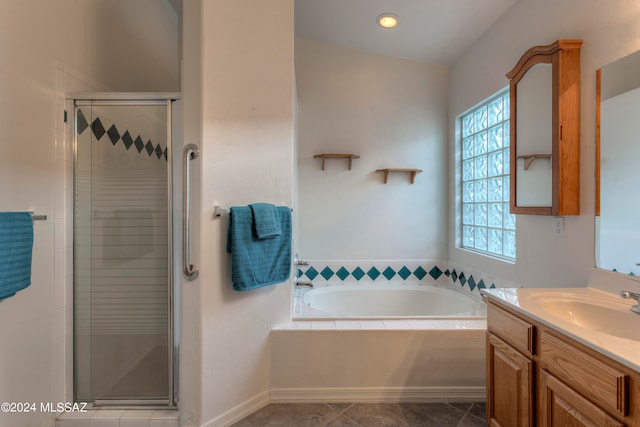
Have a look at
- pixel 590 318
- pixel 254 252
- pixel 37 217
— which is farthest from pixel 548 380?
pixel 37 217

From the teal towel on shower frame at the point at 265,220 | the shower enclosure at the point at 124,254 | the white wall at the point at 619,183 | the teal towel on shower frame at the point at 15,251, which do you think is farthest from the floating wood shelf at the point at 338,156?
the teal towel on shower frame at the point at 15,251

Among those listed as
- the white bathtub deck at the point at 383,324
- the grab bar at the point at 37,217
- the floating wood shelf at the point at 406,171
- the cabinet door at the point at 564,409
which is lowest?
the white bathtub deck at the point at 383,324

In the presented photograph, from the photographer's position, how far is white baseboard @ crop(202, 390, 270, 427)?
1684 mm

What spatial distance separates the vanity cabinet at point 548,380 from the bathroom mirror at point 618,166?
21.8 inches

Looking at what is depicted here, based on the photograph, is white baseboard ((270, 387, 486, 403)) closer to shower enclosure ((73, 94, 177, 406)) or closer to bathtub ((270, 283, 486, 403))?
bathtub ((270, 283, 486, 403))

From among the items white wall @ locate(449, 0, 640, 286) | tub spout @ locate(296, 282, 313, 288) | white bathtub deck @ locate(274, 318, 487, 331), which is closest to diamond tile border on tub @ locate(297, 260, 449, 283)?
tub spout @ locate(296, 282, 313, 288)

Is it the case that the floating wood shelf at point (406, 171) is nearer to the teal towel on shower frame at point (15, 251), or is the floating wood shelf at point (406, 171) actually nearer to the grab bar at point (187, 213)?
the grab bar at point (187, 213)

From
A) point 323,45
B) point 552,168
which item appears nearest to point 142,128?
point 323,45

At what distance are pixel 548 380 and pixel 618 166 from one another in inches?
38.0

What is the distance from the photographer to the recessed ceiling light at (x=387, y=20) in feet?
7.98

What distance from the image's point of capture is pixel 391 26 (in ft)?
8.37

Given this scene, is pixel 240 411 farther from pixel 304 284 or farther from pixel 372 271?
pixel 372 271

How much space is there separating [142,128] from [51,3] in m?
0.67

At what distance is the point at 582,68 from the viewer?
1.58 meters
